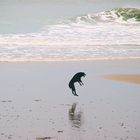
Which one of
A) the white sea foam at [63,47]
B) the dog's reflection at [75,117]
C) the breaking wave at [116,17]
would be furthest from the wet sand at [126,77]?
the breaking wave at [116,17]

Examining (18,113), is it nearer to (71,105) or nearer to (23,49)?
(71,105)

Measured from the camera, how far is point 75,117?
347 inches

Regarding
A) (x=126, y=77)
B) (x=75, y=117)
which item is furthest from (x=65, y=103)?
(x=126, y=77)

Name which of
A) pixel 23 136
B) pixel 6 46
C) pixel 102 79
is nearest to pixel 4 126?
pixel 23 136

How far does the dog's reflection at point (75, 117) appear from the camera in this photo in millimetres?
8336

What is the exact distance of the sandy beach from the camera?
7789mm

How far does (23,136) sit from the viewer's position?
7.45m

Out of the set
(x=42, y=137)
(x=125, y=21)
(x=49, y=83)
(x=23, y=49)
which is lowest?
(x=42, y=137)

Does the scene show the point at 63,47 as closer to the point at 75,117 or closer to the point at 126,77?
the point at 126,77

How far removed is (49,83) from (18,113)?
310cm

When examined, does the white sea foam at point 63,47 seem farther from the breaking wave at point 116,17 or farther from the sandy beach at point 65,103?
the breaking wave at point 116,17

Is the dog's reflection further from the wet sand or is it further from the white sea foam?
the white sea foam

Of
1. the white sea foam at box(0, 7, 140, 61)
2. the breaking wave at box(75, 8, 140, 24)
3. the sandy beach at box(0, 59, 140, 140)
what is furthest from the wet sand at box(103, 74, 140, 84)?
the breaking wave at box(75, 8, 140, 24)

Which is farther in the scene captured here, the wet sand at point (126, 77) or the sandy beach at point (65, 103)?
the wet sand at point (126, 77)
